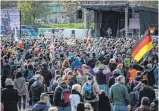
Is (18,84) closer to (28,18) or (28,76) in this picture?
(28,76)

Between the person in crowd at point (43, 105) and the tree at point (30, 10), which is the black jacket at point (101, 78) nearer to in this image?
the person in crowd at point (43, 105)

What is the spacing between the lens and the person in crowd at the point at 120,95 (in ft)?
44.2

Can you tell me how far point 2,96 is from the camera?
13203mm

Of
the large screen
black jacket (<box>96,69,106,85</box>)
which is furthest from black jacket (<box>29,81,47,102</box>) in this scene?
the large screen

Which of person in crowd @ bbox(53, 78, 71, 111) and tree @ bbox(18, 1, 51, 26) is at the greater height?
tree @ bbox(18, 1, 51, 26)

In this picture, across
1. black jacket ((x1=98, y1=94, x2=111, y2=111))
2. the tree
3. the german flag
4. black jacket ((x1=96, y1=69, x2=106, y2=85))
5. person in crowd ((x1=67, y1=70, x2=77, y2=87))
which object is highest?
the tree

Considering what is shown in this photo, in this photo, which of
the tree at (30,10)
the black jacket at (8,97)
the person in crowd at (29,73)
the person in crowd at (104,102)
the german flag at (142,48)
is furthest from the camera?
the tree at (30,10)

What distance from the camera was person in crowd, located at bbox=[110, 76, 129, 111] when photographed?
13469 millimetres

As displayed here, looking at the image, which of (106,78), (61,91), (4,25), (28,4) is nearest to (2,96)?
(61,91)

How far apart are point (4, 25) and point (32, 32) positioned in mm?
26317

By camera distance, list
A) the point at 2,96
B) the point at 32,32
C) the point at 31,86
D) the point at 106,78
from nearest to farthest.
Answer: the point at 2,96
the point at 31,86
the point at 106,78
the point at 32,32

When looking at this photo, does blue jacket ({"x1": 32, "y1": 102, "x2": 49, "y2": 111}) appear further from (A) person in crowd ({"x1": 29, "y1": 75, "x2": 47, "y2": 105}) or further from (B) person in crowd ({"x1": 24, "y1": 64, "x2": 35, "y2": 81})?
(B) person in crowd ({"x1": 24, "y1": 64, "x2": 35, "y2": 81})

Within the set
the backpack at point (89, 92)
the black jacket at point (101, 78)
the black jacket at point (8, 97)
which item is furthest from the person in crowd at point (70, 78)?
the black jacket at point (8, 97)

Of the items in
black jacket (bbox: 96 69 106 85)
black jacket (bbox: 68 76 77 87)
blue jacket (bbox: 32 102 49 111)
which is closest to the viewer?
blue jacket (bbox: 32 102 49 111)
